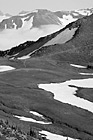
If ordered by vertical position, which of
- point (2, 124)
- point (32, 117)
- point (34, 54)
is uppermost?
point (2, 124)

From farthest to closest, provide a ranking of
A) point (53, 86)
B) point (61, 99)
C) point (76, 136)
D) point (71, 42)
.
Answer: point (71, 42) → point (53, 86) → point (61, 99) → point (76, 136)

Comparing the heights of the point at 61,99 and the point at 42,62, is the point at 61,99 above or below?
above

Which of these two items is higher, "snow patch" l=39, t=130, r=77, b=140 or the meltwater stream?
"snow patch" l=39, t=130, r=77, b=140

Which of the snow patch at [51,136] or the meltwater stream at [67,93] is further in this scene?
the meltwater stream at [67,93]

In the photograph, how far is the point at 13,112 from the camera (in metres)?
52.9

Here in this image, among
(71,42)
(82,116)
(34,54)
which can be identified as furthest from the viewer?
(71,42)

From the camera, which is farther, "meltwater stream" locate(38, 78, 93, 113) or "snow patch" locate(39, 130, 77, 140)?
"meltwater stream" locate(38, 78, 93, 113)

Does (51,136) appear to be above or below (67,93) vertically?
above

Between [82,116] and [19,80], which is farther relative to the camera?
[19,80]

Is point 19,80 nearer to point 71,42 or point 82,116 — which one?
point 82,116

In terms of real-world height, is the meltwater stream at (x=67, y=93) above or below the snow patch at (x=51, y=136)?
below

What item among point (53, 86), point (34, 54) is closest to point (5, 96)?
point (53, 86)

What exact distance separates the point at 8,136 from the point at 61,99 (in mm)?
41247

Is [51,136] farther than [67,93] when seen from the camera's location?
No
